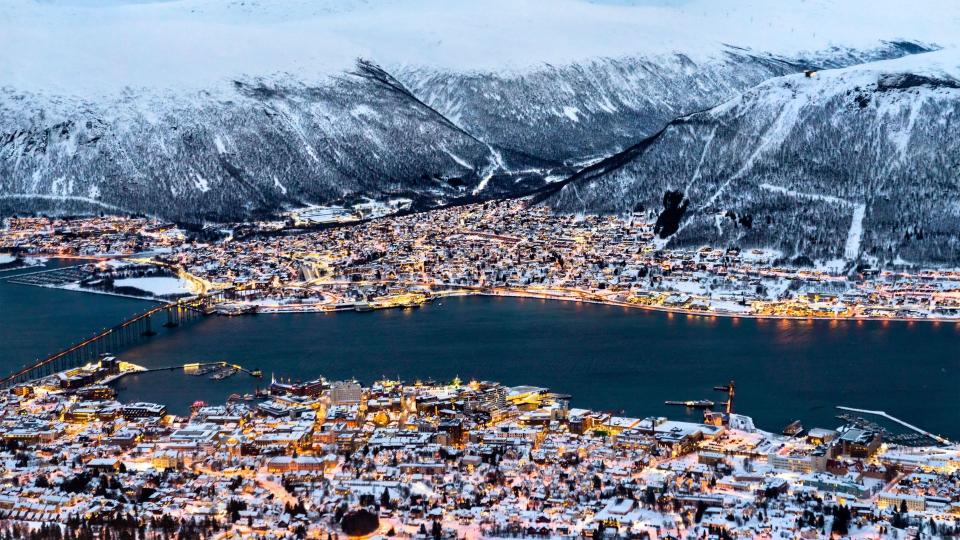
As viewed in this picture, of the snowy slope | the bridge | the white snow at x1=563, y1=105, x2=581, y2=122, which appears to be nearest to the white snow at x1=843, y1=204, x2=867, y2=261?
the snowy slope

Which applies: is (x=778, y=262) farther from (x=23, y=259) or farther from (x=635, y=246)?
(x=23, y=259)

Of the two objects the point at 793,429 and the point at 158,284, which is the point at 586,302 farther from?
the point at 793,429

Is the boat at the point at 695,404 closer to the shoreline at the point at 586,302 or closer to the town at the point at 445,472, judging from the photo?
the town at the point at 445,472

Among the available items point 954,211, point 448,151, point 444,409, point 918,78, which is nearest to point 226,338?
point 444,409

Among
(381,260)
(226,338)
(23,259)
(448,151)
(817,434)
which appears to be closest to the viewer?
(817,434)

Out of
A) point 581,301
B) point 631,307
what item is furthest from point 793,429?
point 581,301

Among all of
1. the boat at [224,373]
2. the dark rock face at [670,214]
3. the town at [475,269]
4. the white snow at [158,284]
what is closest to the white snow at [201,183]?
the town at [475,269]
